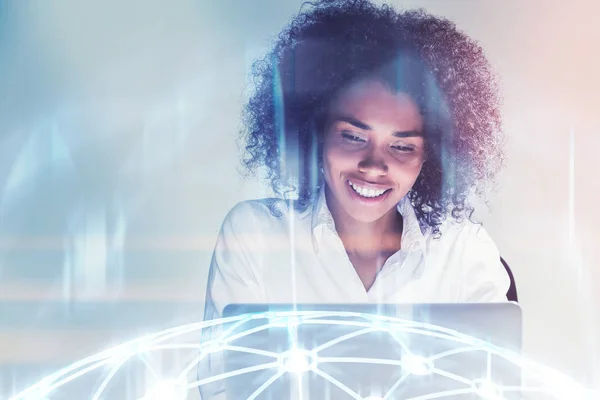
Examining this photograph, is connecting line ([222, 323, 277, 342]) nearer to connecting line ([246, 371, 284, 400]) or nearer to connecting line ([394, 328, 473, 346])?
connecting line ([246, 371, 284, 400])

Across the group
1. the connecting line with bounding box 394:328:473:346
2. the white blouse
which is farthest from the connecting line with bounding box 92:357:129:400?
the connecting line with bounding box 394:328:473:346

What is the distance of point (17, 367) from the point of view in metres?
1.28

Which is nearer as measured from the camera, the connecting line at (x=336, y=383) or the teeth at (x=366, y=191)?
the connecting line at (x=336, y=383)

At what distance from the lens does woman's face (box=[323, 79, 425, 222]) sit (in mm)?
1264

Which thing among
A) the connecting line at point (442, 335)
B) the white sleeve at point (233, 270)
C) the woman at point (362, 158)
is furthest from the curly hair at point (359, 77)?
the connecting line at point (442, 335)

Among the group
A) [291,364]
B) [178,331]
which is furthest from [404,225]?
[178,331]

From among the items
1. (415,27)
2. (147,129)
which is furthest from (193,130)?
(415,27)

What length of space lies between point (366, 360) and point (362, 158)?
467mm

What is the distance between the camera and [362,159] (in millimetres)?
1272

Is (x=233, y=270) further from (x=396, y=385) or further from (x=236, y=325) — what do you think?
(x=396, y=385)

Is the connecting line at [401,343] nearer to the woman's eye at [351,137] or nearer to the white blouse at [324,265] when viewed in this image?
the white blouse at [324,265]

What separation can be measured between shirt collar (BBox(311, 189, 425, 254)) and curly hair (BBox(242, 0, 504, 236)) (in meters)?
0.03

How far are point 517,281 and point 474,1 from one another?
687mm

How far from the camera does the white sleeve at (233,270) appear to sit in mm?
1265
